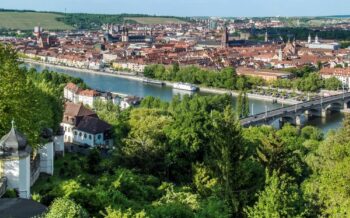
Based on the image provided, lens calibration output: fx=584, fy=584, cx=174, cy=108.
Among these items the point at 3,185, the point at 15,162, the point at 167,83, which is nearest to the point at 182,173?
the point at 15,162

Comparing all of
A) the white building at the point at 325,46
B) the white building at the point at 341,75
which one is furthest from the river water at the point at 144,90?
the white building at the point at 325,46

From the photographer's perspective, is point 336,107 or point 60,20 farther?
point 60,20

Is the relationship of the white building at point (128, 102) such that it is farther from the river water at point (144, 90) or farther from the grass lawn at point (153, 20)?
the grass lawn at point (153, 20)

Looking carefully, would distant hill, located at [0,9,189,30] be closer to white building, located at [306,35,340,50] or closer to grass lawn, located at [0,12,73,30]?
grass lawn, located at [0,12,73,30]

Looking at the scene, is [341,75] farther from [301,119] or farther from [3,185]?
[3,185]

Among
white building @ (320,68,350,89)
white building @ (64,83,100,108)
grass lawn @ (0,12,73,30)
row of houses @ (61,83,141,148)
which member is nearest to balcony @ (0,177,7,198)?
row of houses @ (61,83,141,148)

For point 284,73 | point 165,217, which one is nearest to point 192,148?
point 165,217

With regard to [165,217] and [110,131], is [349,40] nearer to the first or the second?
[110,131]

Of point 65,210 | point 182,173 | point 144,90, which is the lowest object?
point 144,90
